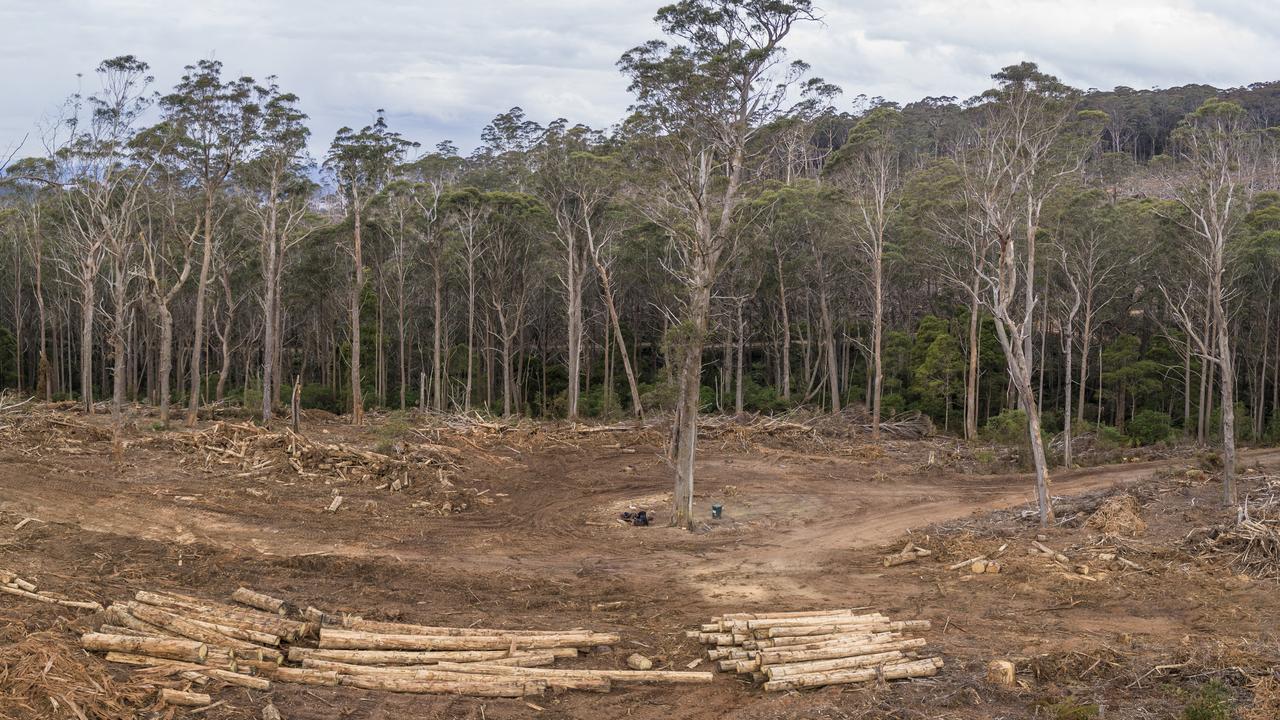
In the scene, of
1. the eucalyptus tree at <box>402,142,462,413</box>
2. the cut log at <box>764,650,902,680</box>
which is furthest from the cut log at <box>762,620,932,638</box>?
the eucalyptus tree at <box>402,142,462,413</box>

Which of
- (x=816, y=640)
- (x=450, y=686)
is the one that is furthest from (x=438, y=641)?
(x=816, y=640)

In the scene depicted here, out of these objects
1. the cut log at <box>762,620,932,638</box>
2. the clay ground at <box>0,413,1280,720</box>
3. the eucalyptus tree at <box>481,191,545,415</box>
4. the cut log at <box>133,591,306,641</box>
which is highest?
the eucalyptus tree at <box>481,191,545,415</box>

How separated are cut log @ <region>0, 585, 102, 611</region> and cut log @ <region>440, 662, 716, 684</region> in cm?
463

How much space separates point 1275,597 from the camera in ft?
40.7

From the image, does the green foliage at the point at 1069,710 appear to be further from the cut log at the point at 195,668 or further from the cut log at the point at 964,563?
the cut log at the point at 195,668

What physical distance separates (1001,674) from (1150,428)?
91.7 feet

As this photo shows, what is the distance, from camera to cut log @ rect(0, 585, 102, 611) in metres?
11.0

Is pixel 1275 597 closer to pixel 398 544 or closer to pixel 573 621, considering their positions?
pixel 573 621

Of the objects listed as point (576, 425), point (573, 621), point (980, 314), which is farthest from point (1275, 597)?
point (980, 314)

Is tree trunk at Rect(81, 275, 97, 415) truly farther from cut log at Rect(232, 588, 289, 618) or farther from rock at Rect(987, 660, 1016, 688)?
rock at Rect(987, 660, 1016, 688)

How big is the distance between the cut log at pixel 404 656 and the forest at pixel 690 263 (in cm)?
877

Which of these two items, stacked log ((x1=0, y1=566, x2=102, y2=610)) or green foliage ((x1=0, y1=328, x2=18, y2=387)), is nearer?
stacked log ((x1=0, y1=566, x2=102, y2=610))

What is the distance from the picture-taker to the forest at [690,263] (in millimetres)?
21844

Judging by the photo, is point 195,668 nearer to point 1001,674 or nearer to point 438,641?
point 438,641
